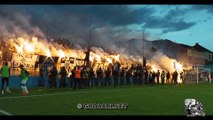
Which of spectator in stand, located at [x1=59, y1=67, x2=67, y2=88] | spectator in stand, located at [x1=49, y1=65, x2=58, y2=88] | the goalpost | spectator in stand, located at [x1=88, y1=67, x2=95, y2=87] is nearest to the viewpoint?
spectator in stand, located at [x1=49, y1=65, x2=58, y2=88]

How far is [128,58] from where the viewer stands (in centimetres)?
4388

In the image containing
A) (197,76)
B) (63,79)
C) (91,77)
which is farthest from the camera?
(197,76)

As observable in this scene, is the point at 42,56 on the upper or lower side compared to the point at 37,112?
upper

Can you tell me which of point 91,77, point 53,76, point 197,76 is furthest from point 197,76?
point 53,76

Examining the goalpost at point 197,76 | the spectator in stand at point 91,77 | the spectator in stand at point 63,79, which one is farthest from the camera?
the goalpost at point 197,76

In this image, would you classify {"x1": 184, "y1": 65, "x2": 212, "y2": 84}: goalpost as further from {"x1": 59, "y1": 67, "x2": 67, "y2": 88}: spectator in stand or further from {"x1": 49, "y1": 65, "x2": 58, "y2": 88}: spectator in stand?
{"x1": 49, "y1": 65, "x2": 58, "y2": 88}: spectator in stand

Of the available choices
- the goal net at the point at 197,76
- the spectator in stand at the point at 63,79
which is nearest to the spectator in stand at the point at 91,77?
the spectator in stand at the point at 63,79

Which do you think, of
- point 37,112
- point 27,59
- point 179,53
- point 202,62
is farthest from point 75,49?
point 202,62

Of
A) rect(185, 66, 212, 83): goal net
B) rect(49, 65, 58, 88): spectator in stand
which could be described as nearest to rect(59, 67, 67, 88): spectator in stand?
rect(49, 65, 58, 88): spectator in stand

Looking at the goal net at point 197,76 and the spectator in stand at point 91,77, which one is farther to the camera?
the goal net at point 197,76

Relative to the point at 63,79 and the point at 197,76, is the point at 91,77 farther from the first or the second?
the point at 197,76

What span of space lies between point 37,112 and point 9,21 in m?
19.7

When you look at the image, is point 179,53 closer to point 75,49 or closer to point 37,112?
point 75,49

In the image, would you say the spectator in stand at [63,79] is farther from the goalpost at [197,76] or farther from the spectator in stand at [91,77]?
the goalpost at [197,76]
